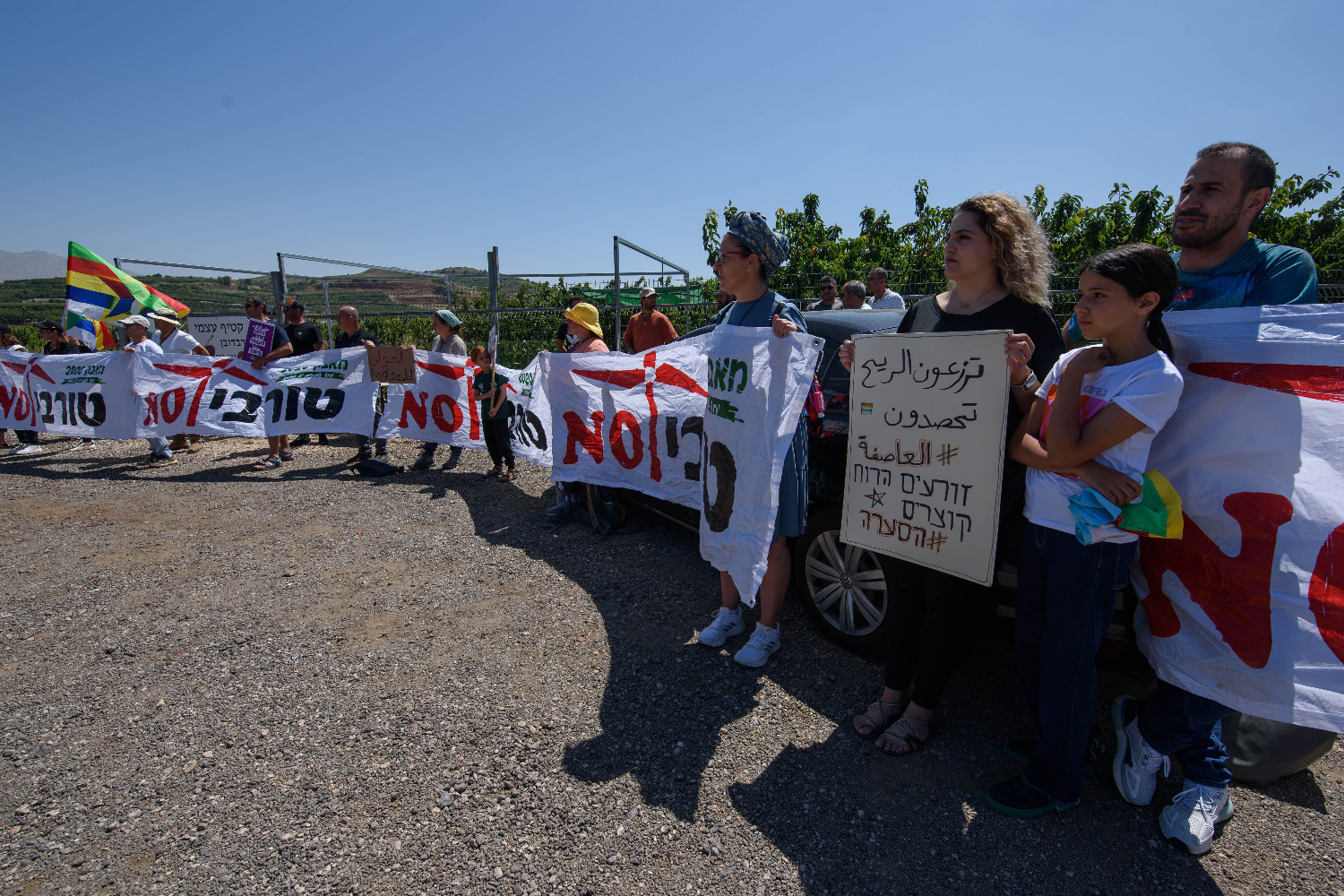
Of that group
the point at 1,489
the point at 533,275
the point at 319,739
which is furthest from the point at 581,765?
the point at 533,275

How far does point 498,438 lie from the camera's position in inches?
263

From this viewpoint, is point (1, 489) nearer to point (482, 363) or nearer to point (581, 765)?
point (482, 363)

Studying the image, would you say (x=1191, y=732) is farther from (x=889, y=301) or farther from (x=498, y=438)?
(x=889, y=301)

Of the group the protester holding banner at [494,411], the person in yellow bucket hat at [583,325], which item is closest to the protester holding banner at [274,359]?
the protester holding banner at [494,411]

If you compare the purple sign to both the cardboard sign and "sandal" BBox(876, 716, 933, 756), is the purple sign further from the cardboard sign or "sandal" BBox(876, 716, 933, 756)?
"sandal" BBox(876, 716, 933, 756)

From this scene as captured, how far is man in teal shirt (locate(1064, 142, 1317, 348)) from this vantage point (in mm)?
2094

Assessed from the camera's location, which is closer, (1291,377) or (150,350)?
(1291,377)

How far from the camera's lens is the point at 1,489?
6.83 m

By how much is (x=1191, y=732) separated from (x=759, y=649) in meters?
1.63

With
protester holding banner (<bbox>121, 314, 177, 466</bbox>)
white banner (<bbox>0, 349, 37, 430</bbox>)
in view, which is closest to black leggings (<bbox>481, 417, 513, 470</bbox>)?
protester holding banner (<bbox>121, 314, 177, 466</bbox>)

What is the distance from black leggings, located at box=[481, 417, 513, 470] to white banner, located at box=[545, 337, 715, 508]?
1.54 meters

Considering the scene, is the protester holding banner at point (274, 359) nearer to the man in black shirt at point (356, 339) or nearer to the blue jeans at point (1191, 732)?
the man in black shirt at point (356, 339)

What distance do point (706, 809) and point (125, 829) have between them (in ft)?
6.53

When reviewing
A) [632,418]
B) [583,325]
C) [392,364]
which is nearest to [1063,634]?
[632,418]
